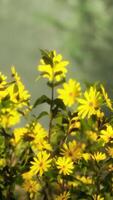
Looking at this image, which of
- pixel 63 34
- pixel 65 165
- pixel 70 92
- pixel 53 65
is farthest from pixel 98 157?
pixel 63 34

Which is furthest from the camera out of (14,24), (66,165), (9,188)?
(14,24)

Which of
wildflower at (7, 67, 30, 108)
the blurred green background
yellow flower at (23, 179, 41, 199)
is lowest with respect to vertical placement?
yellow flower at (23, 179, 41, 199)

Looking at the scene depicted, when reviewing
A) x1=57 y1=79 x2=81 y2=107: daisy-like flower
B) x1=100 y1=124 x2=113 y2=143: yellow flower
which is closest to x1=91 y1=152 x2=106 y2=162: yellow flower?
x1=100 y1=124 x2=113 y2=143: yellow flower

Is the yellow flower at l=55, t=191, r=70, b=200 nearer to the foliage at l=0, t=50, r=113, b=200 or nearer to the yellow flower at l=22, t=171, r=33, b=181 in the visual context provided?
the foliage at l=0, t=50, r=113, b=200

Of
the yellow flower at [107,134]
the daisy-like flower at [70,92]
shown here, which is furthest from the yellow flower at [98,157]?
the daisy-like flower at [70,92]

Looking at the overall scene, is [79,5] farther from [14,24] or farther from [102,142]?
[102,142]

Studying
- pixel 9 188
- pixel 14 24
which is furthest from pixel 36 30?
pixel 9 188

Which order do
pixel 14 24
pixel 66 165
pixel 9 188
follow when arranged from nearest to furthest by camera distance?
pixel 66 165 < pixel 9 188 < pixel 14 24

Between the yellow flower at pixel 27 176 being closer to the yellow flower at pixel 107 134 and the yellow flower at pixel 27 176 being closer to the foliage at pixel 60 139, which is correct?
the foliage at pixel 60 139
